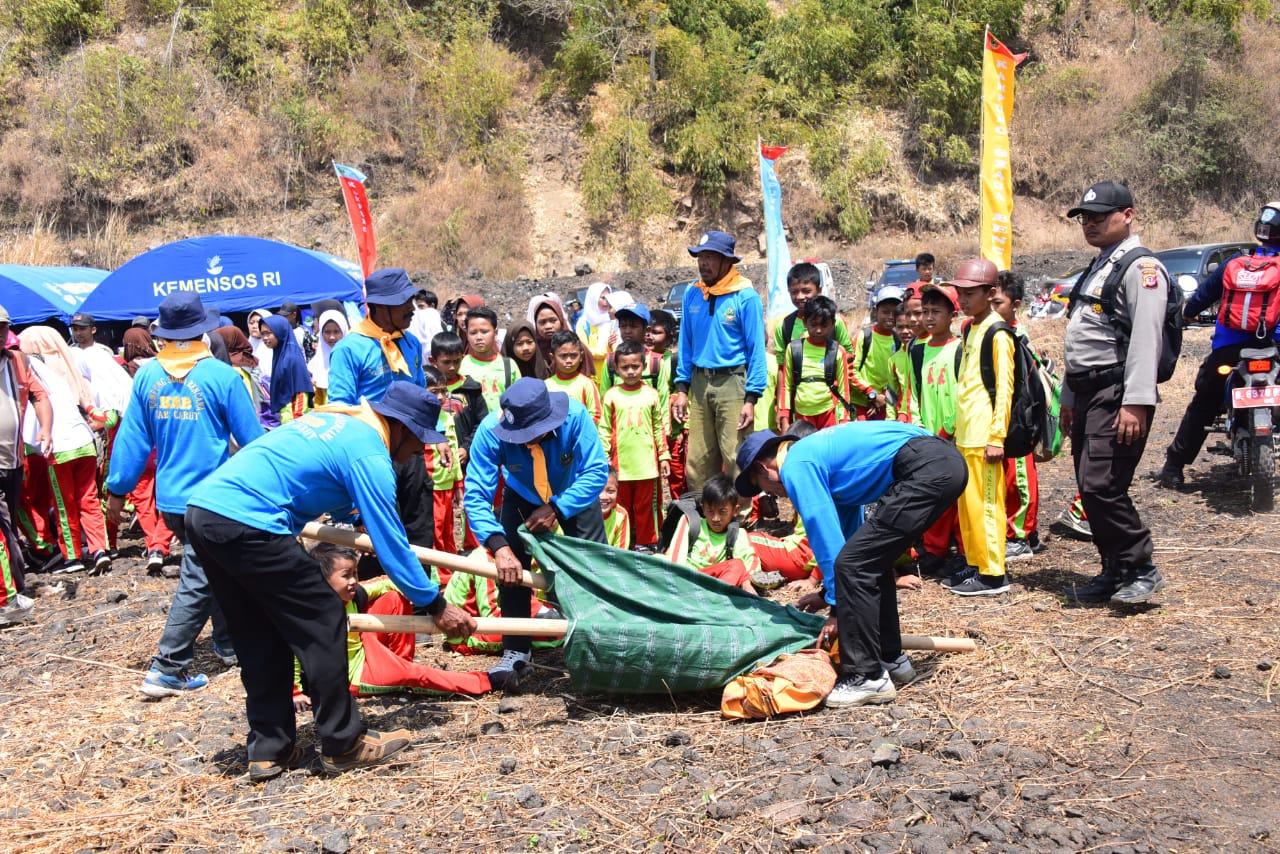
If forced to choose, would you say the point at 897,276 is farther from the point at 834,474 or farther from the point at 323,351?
the point at 834,474

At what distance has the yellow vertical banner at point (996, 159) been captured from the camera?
8.25 meters

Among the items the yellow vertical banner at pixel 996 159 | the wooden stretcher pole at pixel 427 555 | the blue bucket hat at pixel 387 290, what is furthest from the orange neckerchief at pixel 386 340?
the yellow vertical banner at pixel 996 159

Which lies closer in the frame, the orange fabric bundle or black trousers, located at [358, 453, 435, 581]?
the orange fabric bundle

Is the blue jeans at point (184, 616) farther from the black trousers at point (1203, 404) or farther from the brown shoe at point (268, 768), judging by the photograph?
the black trousers at point (1203, 404)

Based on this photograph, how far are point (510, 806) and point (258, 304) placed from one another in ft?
45.7

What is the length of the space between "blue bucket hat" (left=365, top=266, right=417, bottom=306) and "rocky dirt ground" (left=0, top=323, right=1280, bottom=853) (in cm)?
205

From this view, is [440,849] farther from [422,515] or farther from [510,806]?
[422,515]

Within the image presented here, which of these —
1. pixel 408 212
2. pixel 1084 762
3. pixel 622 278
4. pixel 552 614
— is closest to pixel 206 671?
pixel 552 614

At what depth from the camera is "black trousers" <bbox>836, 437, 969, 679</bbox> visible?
423 cm

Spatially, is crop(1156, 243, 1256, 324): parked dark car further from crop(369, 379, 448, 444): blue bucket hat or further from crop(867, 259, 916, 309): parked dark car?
crop(369, 379, 448, 444): blue bucket hat

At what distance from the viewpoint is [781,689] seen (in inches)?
166

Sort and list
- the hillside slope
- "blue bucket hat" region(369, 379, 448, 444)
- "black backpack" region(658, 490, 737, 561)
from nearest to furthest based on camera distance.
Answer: "blue bucket hat" region(369, 379, 448, 444)
"black backpack" region(658, 490, 737, 561)
the hillside slope

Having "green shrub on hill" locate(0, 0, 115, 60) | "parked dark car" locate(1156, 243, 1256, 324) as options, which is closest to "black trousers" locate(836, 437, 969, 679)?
"parked dark car" locate(1156, 243, 1256, 324)

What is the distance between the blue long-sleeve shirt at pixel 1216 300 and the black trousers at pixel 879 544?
3.72 metres
